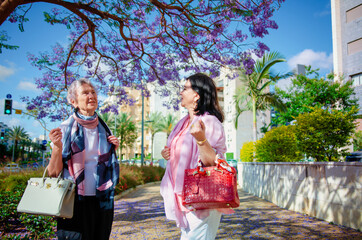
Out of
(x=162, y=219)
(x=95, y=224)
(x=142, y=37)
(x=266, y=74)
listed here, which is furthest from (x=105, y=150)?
(x=266, y=74)

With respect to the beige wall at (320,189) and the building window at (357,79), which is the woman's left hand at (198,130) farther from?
the building window at (357,79)

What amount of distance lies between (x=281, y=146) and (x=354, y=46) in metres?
25.9

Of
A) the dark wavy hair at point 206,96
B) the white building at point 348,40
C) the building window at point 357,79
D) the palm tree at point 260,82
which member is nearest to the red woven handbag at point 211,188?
the dark wavy hair at point 206,96

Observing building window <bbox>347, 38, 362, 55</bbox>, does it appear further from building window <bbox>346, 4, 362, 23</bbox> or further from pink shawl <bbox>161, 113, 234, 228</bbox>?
pink shawl <bbox>161, 113, 234, 228</bbox>

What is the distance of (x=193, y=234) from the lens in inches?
77.3

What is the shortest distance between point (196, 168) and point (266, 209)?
7.22 meters

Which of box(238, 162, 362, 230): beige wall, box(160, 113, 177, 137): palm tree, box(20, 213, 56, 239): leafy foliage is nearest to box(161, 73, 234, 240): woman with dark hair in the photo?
box(20, 213, 56, 239): leafy foliage

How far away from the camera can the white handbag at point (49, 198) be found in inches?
80.1

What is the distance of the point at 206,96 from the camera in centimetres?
227

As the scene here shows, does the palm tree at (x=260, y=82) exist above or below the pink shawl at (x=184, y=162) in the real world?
above

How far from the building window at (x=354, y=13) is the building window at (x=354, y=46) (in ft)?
8.15

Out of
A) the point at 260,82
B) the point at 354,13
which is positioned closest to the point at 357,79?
the point at 354,13

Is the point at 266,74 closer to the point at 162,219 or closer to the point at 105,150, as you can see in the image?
the point at 162,219

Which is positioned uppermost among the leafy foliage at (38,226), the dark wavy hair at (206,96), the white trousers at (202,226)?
the dark wavy hair at (206,96)
